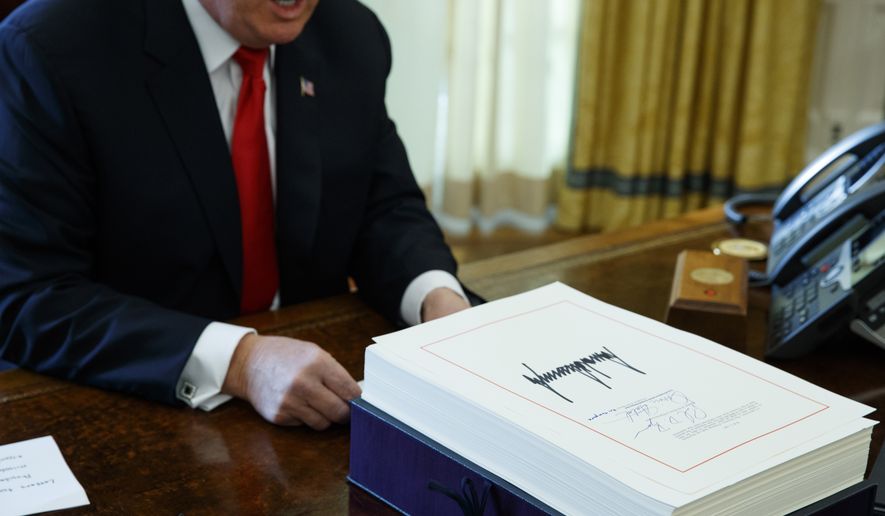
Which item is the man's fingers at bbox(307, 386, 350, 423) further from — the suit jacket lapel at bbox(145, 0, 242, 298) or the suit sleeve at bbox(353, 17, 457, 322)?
the suit jacket lapel at bbox(145, 0, 242, 298)

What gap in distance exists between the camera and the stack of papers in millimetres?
881

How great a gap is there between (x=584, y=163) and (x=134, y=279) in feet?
10.0

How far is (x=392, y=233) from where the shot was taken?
1966mm

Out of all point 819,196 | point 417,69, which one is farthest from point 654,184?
point 819,196

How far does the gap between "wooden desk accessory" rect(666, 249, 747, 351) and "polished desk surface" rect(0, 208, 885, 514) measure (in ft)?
0.24

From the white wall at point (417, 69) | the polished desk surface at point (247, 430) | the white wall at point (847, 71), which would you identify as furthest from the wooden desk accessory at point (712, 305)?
the white wall at point (847, 71)

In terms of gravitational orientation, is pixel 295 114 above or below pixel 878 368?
above

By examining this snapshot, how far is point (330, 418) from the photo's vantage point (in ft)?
4.24

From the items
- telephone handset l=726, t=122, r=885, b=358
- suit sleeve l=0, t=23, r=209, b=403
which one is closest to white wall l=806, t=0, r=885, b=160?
telephone handset l=726, t=122, r=885, b=358

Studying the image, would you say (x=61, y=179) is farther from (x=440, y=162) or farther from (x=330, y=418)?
(x=440, y=162)

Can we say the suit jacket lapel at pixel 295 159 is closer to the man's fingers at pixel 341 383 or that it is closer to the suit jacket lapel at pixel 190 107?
the suit jacket lapel at pixel 190 107

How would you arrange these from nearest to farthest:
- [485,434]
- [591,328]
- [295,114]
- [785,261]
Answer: [485,434]
[591,328]
[785,261]
[295,114]

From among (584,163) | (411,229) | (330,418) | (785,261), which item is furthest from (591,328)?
(584,163)

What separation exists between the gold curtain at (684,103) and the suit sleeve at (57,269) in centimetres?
308
